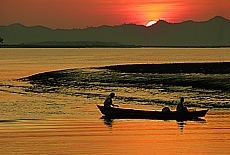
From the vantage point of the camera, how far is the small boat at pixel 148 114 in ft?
135

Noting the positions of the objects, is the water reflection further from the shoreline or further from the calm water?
the shoreline

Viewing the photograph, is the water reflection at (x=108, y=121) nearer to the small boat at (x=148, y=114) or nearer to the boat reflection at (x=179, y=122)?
the boat reflection at (x=179, y=122)

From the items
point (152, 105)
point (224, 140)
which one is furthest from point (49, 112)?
point (224, 140)

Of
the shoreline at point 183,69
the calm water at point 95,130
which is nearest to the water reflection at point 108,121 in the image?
the calm water at point 95,130

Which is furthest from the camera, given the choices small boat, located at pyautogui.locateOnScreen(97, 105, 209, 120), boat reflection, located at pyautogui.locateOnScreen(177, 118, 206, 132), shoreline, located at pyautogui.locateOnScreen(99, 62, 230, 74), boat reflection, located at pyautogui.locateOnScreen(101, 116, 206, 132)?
shoreline, located at pyautogui.locateOnScreen(99, 62, 230, 74)

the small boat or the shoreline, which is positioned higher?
the small boat

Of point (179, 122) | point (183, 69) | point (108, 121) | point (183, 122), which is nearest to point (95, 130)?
point (108, 121)

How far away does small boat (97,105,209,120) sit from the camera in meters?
41.2

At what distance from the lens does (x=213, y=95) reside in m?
59.1

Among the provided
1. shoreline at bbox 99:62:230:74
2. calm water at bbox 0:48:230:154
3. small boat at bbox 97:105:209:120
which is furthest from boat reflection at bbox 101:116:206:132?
shoreline at bbox 99:62:230:74

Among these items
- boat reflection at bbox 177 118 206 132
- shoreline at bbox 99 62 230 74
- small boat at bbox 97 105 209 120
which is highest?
small boat at bbox 97 105 209 120

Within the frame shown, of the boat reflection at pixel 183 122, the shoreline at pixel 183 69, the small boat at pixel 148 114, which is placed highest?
the small boat at pixel 148 114

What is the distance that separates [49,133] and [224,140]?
8.84 metres

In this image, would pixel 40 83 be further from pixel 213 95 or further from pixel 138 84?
pixel 213 95
